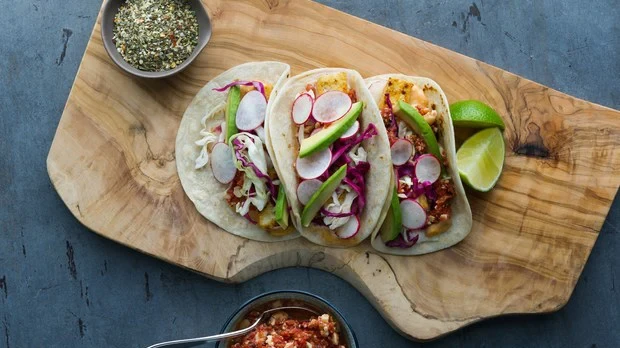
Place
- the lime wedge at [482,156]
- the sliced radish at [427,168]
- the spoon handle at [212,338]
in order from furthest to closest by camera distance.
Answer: the lime wedge at [482,156], the sliced radish at [427,168], the spoon handle at [212,338]

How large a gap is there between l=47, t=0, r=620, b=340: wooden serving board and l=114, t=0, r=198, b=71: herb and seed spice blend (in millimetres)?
133

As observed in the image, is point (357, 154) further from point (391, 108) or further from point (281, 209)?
point (281, 209)

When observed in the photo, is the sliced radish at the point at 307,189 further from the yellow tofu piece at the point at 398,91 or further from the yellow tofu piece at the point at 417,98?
the yellow tofu piece at the point at 417,98

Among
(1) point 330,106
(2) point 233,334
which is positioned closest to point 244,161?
(1) point 330,106

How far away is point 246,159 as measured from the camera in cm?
338

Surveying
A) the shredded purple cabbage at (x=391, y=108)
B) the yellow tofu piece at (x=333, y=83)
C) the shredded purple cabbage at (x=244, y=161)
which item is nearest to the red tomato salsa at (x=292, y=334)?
the shredded purple cabbage at (x=244, y=161)

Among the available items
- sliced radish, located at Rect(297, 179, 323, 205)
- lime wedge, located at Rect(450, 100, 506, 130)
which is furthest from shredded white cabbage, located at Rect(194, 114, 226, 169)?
lime wedge, located at Rect(450, 100, 506, 130)

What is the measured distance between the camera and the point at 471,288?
3.60 metres

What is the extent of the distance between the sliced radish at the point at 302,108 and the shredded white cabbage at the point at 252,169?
23 centimetres

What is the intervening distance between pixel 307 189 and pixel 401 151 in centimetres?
55

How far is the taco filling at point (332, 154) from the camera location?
3264 mm

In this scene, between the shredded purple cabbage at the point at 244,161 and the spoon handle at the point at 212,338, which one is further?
the shredded purple cabbage at the point at 244,161

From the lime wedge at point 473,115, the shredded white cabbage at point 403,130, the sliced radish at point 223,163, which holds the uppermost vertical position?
the lime wedge at point 473,115

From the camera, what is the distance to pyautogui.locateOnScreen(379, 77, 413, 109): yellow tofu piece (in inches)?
137
